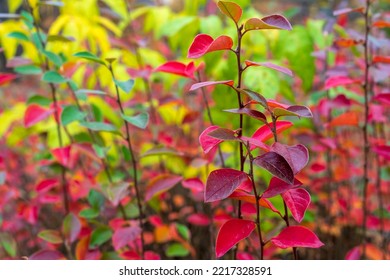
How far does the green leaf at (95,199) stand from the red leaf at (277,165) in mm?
389

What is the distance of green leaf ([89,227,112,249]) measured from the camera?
2.54 ft

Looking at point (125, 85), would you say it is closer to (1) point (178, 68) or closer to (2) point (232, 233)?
(1) point (178, 68)

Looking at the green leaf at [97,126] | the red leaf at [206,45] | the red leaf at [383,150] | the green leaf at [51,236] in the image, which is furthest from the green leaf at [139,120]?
the red leaf at [383,150]

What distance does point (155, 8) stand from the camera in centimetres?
110

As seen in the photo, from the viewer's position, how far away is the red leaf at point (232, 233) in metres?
0.54

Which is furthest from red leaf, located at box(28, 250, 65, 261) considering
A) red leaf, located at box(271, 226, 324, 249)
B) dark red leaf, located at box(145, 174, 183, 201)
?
red leaf, located at box(271, 226, 324, 249)

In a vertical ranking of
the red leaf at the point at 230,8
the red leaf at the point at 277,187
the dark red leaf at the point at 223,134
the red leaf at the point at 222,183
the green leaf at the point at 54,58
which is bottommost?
the red leaf at the point at 277,187

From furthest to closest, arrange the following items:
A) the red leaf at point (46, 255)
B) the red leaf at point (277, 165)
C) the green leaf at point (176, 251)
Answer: the green leaf at point (176, 251) → the red leaf at point (46, 255) → the red leaf at point (277, 165)

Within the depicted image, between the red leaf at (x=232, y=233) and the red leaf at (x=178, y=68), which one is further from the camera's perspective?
the red leaf at (x=178, y=68)

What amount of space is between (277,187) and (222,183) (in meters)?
0.07

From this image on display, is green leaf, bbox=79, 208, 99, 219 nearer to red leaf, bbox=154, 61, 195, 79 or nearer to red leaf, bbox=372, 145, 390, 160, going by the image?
red leaf, bbox=154, 61, 195, 79

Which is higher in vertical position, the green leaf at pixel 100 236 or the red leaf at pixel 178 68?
the red leaf at pixel 178 68

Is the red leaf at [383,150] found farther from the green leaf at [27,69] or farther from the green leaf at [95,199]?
the green leaf at [27,69]

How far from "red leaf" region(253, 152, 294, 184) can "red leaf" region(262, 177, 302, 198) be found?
0.03 m
